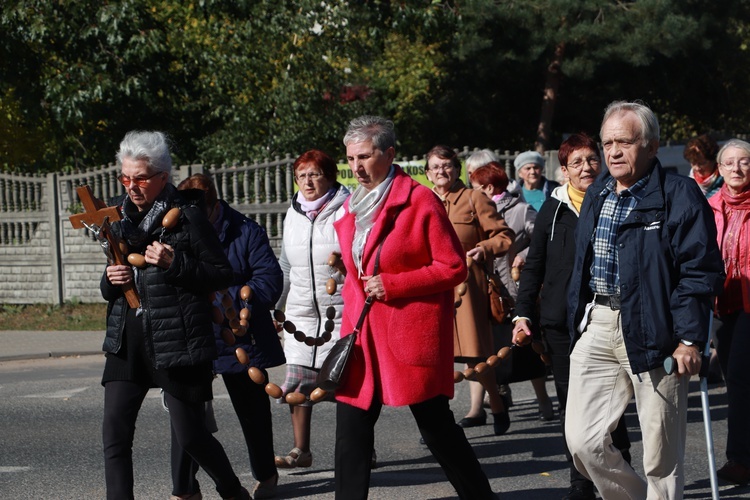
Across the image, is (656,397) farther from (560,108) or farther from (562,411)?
(560,108)

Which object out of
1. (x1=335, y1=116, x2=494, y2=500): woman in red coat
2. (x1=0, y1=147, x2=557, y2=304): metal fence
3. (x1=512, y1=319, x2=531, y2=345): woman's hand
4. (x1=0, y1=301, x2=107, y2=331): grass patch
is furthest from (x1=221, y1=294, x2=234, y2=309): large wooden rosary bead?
(x1=0, y1=147, x2=557, y2=304): metal fence

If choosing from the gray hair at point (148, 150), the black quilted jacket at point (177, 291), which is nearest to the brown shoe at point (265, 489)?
the black quilted jacket at point (177, 291)

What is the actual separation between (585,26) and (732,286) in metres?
15.5

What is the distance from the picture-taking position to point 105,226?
15.6ft

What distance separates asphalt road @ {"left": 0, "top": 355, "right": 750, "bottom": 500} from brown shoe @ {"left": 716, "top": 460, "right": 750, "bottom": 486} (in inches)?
2.3

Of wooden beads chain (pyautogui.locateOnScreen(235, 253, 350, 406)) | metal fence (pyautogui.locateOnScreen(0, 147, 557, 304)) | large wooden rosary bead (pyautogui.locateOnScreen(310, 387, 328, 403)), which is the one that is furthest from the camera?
metal fence (pyautogui.locateOnScreen(0, 147, 557, 304))

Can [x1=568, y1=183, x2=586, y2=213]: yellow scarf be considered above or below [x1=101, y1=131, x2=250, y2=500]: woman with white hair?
above

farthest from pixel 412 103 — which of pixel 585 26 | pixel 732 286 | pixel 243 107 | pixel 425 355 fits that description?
pixel 425 355

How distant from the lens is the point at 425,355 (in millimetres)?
4539

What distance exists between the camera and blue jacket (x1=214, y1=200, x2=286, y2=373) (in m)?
5.84

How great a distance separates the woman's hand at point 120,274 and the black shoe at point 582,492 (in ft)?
8.06

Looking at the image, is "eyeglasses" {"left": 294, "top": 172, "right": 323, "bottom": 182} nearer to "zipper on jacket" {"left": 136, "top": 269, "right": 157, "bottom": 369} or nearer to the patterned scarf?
the patterned scarf

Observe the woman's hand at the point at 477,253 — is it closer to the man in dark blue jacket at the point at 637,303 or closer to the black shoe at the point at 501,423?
the black shoe at the point at 501,423

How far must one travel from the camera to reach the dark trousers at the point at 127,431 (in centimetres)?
483
